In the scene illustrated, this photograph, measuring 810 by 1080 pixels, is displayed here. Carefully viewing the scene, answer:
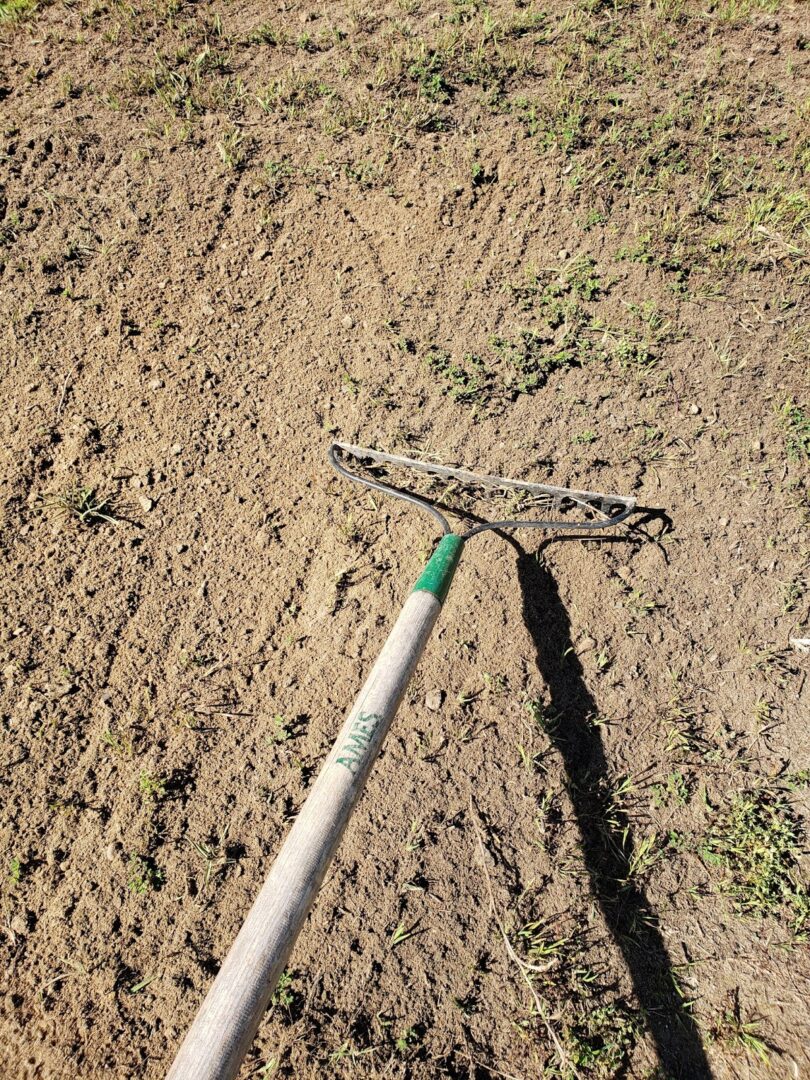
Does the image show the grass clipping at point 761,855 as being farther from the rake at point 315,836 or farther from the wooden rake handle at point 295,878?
the wooden rake handle at point 295,878

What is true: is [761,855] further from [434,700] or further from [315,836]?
[315,836]

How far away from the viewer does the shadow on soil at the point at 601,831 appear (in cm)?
218

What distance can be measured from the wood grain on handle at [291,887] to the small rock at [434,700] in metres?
0.53

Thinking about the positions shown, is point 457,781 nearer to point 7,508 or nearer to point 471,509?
point 471,509

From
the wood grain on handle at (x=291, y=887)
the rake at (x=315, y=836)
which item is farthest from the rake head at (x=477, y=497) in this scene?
the wood grain on handle at (x=291, y=887)

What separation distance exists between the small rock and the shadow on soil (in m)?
0.41

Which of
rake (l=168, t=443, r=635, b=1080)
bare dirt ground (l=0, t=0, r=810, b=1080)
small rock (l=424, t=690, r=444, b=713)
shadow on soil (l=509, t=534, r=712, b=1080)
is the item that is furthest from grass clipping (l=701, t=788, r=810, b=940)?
rake (l=168, t=443, r=635, b=1080)

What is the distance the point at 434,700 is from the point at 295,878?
40.3 inches

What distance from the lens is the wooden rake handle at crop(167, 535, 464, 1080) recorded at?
1419 mm

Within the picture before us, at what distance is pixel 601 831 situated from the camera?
2418 millimetres

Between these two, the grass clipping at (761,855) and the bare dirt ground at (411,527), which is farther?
the grass clipping at (761,855)

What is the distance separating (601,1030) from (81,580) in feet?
7.89

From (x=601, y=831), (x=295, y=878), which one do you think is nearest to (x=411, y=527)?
(x=601, y=831)

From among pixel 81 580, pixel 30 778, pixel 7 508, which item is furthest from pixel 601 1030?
pixel 7 508
